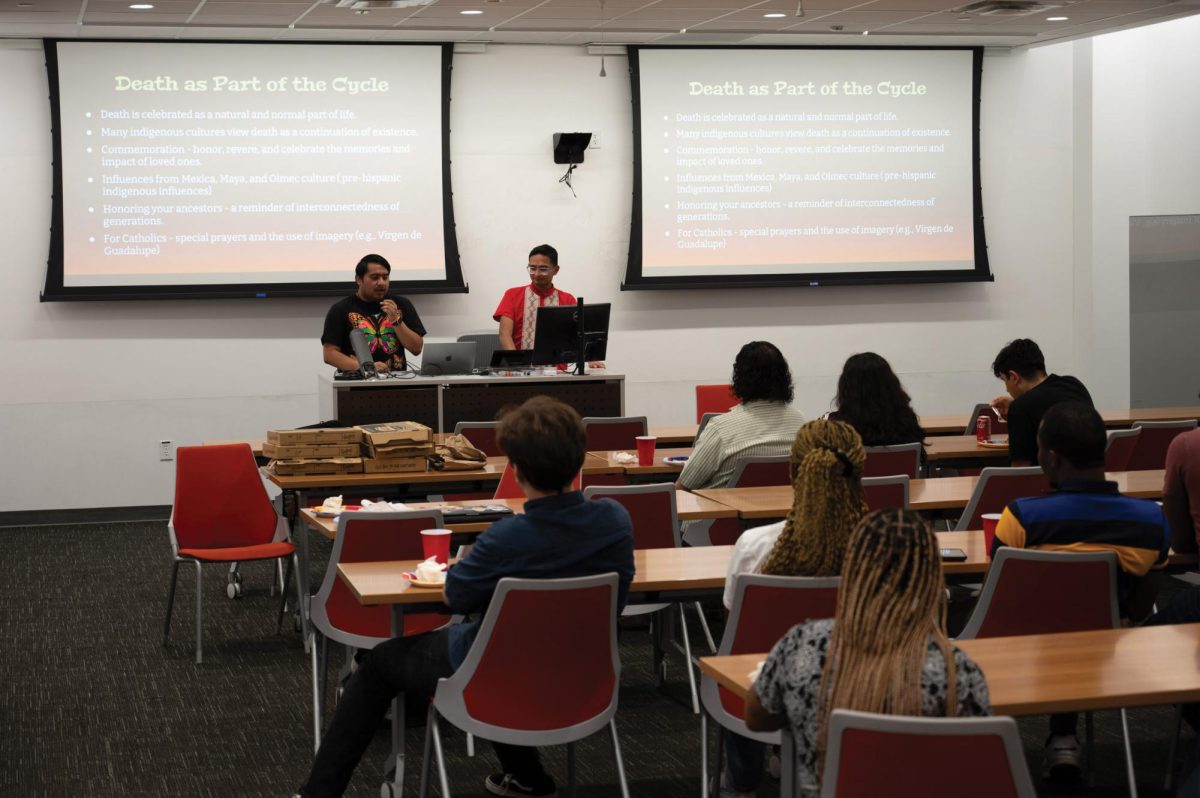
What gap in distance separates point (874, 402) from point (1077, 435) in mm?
2187

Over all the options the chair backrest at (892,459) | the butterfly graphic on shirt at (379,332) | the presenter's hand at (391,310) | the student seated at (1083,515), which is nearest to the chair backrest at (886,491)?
the chair backrest at (892,459)

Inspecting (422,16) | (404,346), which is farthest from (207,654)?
(422,16)

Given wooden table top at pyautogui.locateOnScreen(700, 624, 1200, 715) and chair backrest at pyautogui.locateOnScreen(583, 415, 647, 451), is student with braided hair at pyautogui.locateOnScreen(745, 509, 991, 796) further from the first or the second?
chair backrest at pyautogui.locateOnScreen(583, 415, 647, 451)

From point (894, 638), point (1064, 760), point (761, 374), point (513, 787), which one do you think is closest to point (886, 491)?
point (761, 374)

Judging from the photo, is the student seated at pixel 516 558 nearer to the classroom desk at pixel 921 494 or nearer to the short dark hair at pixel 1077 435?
the short dark hair at pixel 1077 435

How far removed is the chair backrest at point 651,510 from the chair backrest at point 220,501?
6.93ft

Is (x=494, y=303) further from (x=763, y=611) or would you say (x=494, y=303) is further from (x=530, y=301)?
(x=763, y=611)

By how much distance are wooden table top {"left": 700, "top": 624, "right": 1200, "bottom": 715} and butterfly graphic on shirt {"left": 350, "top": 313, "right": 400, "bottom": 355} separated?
17.9ft

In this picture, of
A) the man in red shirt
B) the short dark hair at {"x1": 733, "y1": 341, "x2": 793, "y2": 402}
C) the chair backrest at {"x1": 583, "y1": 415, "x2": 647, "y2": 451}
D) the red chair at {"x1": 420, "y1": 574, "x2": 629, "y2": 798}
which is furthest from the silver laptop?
the red chair at {"x1": 420, "y1": 574, "x2": 629, "y2": 798}

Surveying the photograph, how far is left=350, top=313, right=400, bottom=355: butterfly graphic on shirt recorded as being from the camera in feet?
26.4

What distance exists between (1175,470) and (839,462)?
5.25ft

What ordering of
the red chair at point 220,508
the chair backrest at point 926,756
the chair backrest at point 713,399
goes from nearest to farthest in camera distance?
the chair backrest at point 926,756, the red chair at point 220,508, the chair backrest at point 713,399

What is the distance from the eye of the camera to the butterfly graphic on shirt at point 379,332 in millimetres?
8047

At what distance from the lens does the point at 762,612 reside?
3365 millimetres
